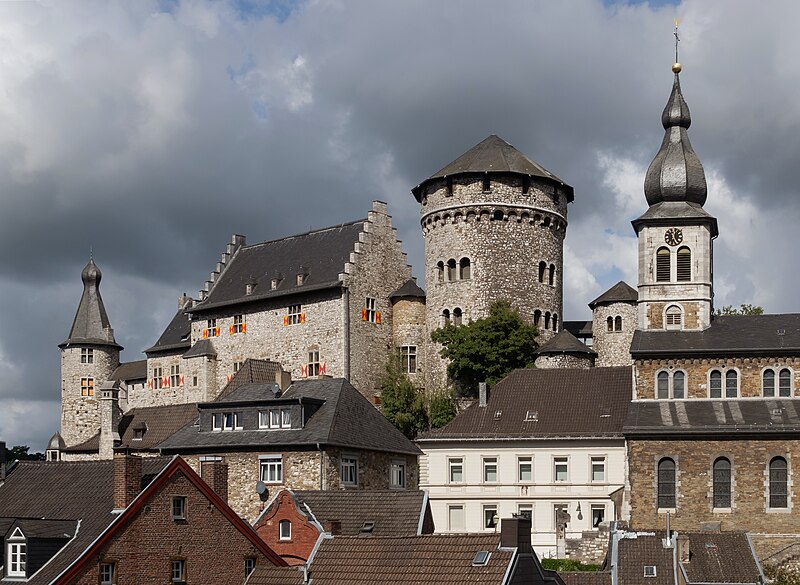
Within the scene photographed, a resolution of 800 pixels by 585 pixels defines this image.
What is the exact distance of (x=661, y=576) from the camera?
145 feet

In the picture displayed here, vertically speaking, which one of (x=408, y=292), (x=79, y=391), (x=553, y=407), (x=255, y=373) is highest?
(x=408, y=292)

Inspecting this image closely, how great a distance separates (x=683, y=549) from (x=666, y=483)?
1077cm

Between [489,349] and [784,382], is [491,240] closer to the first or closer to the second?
[489,349]

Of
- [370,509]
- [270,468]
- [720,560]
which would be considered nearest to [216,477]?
[370,509]

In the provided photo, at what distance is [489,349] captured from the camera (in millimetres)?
73875

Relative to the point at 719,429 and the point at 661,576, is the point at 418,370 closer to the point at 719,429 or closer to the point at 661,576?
the point at 719,429

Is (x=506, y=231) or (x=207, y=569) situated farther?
(x=506, y=231)

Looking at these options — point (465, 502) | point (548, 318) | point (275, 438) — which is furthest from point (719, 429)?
point (548, 318)

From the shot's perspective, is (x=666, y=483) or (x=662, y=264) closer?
(x=666, y=483)

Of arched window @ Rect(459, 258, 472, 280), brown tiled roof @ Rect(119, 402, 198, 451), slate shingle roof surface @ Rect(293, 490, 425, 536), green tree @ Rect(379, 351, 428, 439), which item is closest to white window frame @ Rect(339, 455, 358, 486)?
slate shingle roof surface @ Rect(293, 490, 425, 536)

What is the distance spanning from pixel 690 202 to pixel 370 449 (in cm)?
1994

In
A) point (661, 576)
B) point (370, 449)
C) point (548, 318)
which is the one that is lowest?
point (661, 576)

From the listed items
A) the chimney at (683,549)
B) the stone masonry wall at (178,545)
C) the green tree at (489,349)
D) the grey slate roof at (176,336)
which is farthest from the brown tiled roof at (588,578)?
the grey slate roof at (176,336)

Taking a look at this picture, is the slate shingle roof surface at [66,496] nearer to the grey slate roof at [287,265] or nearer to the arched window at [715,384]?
the arched window at [715,384]
